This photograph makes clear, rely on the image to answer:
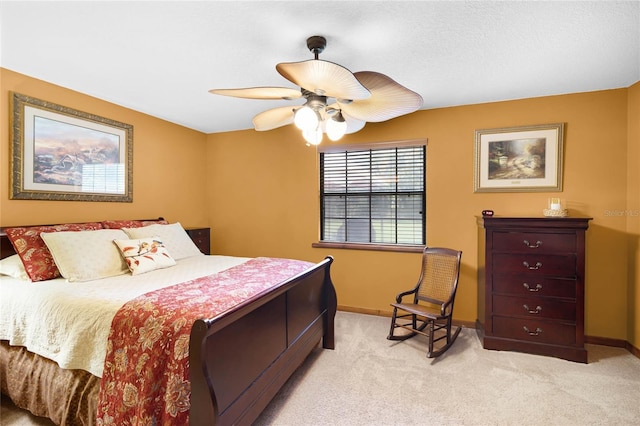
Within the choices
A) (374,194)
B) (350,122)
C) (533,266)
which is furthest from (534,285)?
(350,122)

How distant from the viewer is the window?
11.7 feet

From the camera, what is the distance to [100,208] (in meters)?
3.11

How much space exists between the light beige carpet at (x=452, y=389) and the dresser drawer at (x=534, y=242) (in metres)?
0.92

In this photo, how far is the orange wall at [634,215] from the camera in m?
2.67

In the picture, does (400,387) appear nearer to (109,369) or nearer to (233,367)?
(233,367)

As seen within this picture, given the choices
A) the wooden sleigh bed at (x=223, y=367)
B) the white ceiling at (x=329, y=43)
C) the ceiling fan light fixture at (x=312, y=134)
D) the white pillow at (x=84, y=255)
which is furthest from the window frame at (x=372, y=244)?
the white pillow at (x=84, y=255)

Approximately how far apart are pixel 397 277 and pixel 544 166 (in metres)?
1.86

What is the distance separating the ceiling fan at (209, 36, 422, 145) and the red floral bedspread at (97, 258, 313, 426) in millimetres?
1222

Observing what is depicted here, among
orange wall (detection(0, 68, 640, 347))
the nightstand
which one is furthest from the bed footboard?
the nightstand

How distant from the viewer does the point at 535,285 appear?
2.71 metres

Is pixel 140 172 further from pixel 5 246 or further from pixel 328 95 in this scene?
pixel 328 95

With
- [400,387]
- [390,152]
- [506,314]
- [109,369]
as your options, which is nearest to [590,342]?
[506,314]

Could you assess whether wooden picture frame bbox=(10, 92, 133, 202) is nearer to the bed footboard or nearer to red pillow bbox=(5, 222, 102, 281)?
red pillow bbox=(5, 222, 102, 281)

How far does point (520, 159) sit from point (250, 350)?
3059mm
